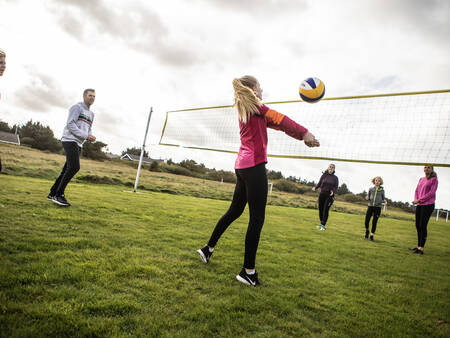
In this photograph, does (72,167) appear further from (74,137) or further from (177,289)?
(177,289)

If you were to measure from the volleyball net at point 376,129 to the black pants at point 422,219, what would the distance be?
242cm

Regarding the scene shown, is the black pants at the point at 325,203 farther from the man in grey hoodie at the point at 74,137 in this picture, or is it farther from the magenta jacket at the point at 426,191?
the man in grey hoodie at the point at 74,137

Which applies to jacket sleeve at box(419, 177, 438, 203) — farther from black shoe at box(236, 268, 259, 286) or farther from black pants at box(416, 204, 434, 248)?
black shoe at box(236, 268, 259, 286)

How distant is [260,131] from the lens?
8.80ft

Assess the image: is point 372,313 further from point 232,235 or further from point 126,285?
point 232,235

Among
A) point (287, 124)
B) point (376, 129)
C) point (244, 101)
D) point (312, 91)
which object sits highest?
point (312, 91)

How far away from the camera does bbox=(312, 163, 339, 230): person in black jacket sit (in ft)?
26.2

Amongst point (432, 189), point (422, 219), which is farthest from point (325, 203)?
point (432, 189)

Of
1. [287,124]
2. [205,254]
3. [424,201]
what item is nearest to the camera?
[287,124]

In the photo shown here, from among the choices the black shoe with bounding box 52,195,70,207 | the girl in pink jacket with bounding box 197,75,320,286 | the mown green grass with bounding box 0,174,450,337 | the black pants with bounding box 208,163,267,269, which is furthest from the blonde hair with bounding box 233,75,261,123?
the black shoe with bounding box 52,195,70,207

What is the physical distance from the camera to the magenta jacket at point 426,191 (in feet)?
19.6

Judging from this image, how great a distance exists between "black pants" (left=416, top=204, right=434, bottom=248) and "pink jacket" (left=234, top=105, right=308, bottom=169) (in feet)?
18.0

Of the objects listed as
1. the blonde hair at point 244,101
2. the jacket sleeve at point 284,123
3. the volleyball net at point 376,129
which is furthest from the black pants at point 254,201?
the volleyball net at point 376,129

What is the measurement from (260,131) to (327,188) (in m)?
6.15
